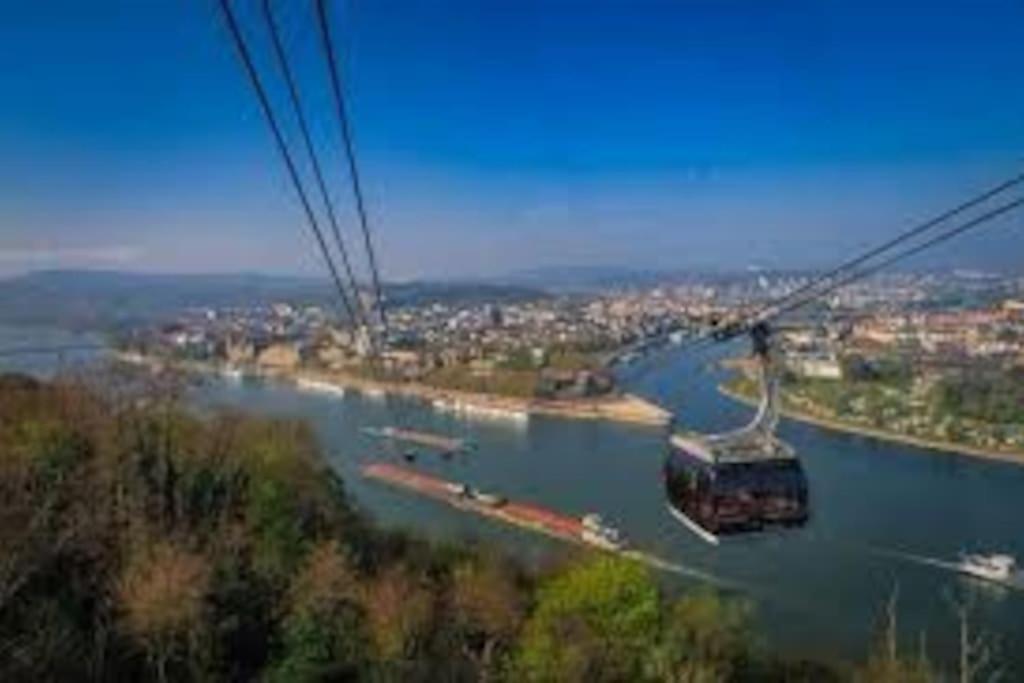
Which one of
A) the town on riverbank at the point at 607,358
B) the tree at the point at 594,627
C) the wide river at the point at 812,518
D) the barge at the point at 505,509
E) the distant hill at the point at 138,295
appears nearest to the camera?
the tree at the point at 594,627

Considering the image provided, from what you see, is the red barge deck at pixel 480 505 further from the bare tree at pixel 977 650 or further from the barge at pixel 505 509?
the bare tree at pixel 977 650

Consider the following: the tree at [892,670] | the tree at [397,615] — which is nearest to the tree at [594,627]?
the tree at [397,615]

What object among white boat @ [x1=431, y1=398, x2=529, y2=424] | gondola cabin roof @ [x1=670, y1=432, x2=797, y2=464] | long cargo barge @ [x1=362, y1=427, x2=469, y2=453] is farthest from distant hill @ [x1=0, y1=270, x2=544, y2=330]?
gondola cabin roof @ [x1=670, y1=432, x2=797, y2=464]

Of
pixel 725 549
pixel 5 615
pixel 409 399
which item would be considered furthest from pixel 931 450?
pixel 5 615

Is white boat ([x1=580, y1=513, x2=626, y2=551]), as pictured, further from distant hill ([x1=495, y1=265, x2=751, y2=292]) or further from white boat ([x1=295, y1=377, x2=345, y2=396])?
distant hill ([x1=495, y1=265, x2=751, y2=292])

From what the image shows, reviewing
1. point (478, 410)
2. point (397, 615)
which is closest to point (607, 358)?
point (478, 410)

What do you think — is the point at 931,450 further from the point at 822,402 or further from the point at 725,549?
the point at 725,549
